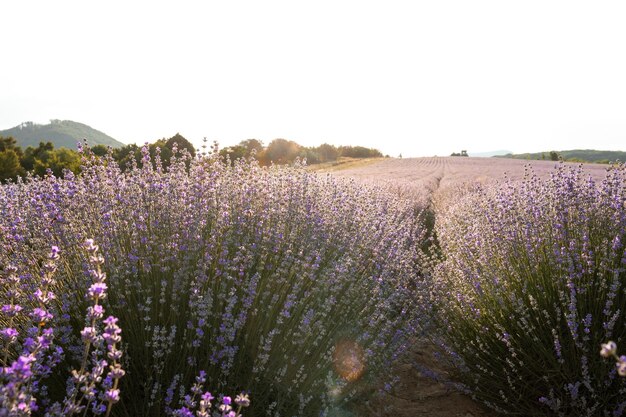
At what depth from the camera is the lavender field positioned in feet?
7.00

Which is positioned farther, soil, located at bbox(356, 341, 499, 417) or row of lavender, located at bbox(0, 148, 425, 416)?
soil, located at bbox(356, 341, 499, 417)

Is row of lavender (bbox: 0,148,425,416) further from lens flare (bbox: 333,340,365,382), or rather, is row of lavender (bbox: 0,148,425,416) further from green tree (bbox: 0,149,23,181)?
green tree (bbox: 0,149,23,181)

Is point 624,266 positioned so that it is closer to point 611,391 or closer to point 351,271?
point 611,391

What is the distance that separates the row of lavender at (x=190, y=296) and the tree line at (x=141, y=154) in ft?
1.27

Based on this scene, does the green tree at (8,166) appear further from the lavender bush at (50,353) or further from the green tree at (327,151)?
the green tree at (327,151)

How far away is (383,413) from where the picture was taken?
2.81 meters

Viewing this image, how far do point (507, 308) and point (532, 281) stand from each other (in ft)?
0.76

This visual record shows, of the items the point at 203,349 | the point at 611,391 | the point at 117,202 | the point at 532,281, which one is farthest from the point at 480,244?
the point at 117,202

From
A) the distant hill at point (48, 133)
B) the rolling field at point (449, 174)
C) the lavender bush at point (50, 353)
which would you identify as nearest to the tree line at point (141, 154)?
the lavender bush at point (50, 353)

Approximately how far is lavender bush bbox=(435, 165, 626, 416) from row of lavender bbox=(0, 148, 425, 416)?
495 mm

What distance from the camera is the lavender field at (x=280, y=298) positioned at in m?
2.13

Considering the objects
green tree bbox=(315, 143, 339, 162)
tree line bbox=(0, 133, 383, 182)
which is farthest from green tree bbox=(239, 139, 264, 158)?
green tree bbox=(315, 143, 339, 162)

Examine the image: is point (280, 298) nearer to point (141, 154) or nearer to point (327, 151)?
point (141, 154)

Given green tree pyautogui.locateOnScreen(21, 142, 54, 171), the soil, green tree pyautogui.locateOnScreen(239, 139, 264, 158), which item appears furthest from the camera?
green tree pyautogui.locateOnScreen(21, 142, 54, 171)
